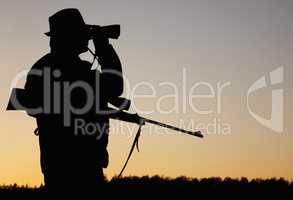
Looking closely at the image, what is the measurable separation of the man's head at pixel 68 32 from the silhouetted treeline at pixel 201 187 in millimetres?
5253

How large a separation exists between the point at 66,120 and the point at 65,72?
28.4 inches

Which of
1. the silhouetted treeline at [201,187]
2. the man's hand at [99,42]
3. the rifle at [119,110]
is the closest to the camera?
the rifle at [119,110]

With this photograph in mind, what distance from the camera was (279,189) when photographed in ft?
55.3

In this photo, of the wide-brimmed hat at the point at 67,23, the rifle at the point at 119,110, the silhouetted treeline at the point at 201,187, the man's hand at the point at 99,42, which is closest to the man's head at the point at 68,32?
the wide-brimmed hat at the point at 67,23

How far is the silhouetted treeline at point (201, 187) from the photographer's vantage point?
16.3 meters

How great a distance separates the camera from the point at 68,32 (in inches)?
431

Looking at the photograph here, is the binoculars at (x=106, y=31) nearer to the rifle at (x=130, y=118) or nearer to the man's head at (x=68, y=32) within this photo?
the man's head at (x=68, y=32)

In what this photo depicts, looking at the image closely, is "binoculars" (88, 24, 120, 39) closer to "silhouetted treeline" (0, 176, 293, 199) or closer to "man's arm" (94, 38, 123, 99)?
"man's arm" (94, 38, 123, 99)

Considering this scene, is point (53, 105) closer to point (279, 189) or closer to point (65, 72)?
point (65, 72)

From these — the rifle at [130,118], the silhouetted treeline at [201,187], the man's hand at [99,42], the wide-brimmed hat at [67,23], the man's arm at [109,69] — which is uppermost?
the wide-brimmed hat at [67,23]

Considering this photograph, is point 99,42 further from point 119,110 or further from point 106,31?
point 119,110

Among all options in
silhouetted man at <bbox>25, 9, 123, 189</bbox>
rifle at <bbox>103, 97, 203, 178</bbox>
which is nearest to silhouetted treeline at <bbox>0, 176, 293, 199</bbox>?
rifle at <bbox>103, 97, 203, 178</bbox>

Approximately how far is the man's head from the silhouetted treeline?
5.25m

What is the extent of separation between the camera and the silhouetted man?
1058 cm
